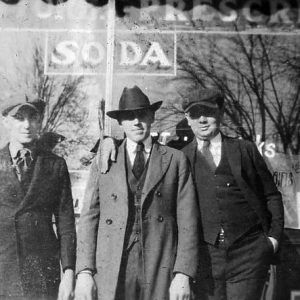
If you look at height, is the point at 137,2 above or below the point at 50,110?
above

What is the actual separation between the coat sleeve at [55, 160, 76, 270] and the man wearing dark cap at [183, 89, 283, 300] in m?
0.95

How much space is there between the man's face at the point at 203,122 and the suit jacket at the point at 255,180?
0.08 meters

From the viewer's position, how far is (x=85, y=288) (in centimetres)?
351

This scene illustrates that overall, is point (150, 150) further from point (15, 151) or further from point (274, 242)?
point (274, 242)

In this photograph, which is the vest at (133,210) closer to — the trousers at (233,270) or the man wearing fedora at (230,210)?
the man wearing fedora at (230,210)

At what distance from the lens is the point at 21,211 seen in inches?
142

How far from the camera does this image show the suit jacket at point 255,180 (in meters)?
3.55

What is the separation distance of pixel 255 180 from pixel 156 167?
757mm

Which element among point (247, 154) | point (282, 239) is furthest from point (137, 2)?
point (282, 239)

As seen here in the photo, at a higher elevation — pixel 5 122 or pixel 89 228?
pixel 5 122

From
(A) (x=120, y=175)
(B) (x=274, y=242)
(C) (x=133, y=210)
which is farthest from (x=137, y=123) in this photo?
(B) (x=274, y=242)

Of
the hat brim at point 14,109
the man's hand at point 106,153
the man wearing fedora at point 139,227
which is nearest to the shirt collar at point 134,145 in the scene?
the man wearing fedora at point 139,227

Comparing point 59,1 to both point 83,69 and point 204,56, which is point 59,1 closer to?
point 83,69

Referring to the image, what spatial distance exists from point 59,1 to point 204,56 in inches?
49.1
